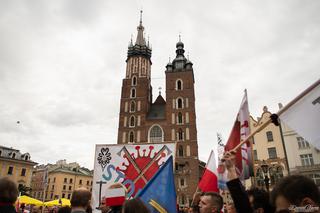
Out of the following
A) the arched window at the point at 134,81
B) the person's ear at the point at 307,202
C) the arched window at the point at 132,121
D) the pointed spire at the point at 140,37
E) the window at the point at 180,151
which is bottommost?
the person's ear at the point at 307,202

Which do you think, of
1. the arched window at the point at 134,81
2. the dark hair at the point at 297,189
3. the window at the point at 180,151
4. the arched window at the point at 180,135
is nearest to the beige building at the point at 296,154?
the dark hair at the point at 297,189

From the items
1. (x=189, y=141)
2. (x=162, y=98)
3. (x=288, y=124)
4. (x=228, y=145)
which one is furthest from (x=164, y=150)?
(x=162, y=98)

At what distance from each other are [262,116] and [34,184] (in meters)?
65.9

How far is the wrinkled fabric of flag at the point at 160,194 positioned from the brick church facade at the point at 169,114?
33.9 metres

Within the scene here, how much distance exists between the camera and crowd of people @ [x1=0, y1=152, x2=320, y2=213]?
142 cm

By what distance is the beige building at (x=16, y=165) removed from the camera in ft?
133

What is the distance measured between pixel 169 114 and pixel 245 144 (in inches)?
1558

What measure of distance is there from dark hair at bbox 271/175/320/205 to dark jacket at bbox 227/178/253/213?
65 centimetres

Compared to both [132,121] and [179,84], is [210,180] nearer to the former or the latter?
[132,121]

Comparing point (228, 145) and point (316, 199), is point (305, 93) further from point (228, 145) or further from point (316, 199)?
point (228, 145)

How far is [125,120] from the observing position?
147 feet

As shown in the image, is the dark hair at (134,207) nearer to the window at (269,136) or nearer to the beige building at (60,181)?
the window at (269,136)

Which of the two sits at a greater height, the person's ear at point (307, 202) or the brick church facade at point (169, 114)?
the brick church facade at point (169, 114)

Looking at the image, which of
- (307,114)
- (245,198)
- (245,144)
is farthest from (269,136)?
(245,198)
